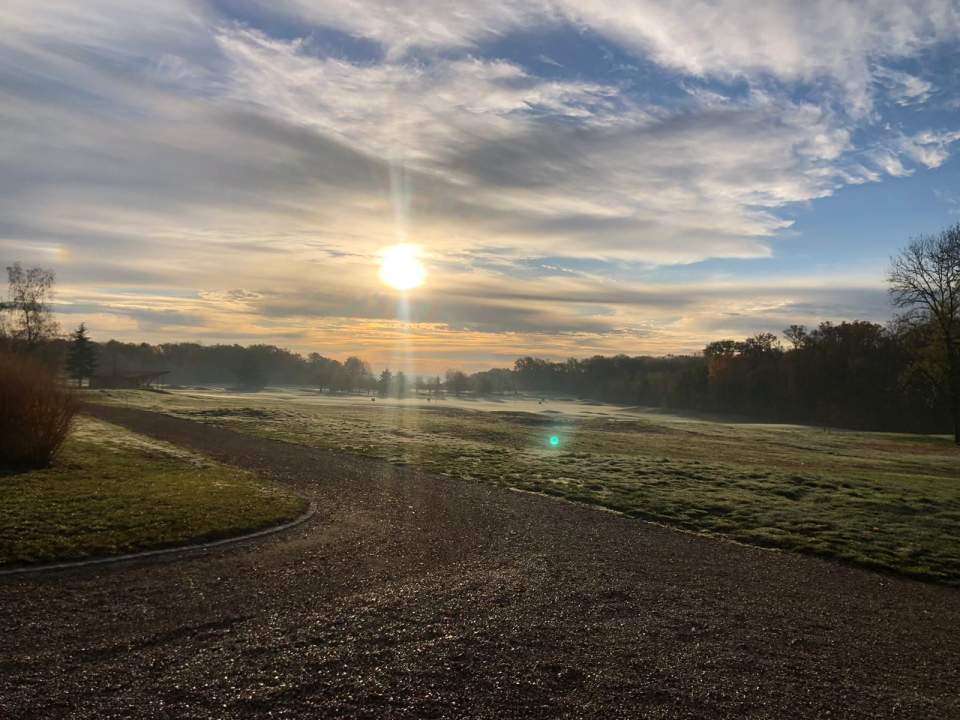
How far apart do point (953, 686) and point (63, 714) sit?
31.4ft

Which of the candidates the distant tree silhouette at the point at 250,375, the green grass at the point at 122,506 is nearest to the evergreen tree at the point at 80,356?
the distant tree silhouette at the point at 250,375

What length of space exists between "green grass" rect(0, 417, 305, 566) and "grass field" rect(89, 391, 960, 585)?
26.9 feet

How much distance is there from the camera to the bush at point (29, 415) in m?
18.1

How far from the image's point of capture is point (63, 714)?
5.67 metres

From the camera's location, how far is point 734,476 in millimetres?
24141

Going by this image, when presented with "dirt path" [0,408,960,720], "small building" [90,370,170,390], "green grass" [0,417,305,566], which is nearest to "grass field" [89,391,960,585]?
"dirt path" [0,408,960,720]

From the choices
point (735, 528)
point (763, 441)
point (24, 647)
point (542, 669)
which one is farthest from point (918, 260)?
point (24, 647)

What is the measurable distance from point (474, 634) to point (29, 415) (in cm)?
1700

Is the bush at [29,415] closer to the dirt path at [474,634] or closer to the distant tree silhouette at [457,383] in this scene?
the dirt path at [474,634]

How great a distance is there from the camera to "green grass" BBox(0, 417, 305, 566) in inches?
434

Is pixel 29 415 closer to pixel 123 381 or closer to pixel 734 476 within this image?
pixel 734 476

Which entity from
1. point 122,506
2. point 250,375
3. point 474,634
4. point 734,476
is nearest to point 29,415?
point 122,506

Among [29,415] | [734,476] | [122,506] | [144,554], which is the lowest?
[734,476]

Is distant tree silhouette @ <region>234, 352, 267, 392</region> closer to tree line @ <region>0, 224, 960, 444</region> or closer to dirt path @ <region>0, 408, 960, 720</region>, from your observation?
tree line @ <region>0, 224, 960, 444</region>
